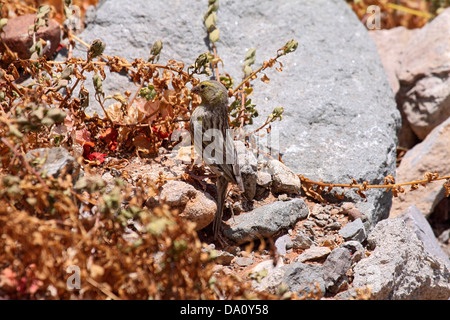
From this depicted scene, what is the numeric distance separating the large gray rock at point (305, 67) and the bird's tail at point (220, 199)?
932mm

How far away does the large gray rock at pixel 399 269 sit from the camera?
3.81m

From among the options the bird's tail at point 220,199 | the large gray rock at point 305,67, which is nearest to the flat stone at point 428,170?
the large gray rock at point 305,67

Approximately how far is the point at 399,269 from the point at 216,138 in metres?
1.71

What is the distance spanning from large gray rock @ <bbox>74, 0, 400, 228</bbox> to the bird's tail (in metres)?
0.93

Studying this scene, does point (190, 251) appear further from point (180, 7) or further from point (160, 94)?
point (180, 7)

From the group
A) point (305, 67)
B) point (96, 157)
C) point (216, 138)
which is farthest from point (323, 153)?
point (96, 157)

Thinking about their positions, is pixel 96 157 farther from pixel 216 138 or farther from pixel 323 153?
pixel 323 153

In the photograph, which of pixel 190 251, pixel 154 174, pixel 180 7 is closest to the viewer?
pixel 190 251

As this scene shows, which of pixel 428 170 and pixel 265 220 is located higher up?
pixel 428 170

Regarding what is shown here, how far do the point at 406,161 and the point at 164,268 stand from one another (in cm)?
391

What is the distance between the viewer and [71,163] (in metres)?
3.41

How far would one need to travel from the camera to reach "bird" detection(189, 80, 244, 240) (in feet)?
13.7

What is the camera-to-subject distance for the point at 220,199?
4.33m
